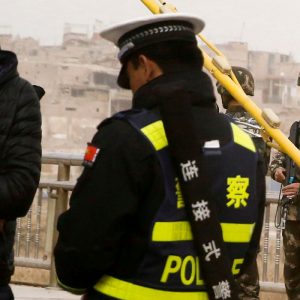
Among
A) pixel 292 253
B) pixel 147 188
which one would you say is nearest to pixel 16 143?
pixel 147 188

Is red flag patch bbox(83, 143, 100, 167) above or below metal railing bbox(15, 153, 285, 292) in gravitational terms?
above

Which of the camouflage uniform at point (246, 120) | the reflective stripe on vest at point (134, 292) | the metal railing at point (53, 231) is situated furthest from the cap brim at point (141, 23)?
the metal railing at point (53, 231)

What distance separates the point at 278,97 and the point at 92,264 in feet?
68.1

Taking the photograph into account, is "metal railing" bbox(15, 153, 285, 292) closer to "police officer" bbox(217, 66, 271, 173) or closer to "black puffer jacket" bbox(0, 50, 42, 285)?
"police officer" bbox(217, 66, 271, 173)

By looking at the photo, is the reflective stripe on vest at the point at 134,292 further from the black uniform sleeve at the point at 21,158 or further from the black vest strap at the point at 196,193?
the black uniform sleeve at the point at 21,158

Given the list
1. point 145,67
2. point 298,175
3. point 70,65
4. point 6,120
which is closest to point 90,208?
point 145,67

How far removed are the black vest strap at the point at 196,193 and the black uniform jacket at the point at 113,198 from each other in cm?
5

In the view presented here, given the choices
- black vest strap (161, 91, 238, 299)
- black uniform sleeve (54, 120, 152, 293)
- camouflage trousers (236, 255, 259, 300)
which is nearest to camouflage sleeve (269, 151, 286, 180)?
camouflage trousers (236, 255, 259, 300)

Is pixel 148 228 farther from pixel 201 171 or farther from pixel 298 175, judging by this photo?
pixel 298 175

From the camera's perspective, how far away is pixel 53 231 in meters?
7.20

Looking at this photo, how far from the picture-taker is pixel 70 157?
7168 mm

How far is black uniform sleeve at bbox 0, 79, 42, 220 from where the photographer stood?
3.22m

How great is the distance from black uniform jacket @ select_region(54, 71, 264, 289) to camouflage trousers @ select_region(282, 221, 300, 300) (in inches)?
135

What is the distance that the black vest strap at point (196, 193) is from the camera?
258 cm
